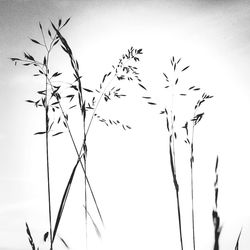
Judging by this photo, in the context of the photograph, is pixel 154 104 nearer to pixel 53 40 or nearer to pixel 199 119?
pixel 199 119

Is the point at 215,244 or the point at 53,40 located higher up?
the point at 53,40

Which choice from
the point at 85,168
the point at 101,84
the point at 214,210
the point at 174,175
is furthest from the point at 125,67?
the point at 214,210

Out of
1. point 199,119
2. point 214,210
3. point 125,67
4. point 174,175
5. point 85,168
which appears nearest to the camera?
point 214,210

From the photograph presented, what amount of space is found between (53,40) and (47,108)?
1.11 feet

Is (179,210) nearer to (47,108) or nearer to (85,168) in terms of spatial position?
(85,168)

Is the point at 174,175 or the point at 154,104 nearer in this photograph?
the point at 174,175

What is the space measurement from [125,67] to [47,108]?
796mm

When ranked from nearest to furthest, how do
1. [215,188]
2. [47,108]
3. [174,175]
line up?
1. [215,188]
2. [174,175]
3. [47,108]

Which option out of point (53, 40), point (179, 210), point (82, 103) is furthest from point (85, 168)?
point (53, 40)

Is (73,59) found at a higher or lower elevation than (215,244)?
higher

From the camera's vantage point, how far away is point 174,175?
61.1 inches

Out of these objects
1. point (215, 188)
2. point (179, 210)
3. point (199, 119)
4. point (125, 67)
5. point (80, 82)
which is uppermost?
point (125, 67)

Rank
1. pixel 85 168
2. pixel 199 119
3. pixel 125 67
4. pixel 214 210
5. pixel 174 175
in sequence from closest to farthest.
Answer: pixel 214 210
pixel 174 175
pixel 85 168
pixel 199 119
pixel 125 67

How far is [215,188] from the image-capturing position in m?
1.12
